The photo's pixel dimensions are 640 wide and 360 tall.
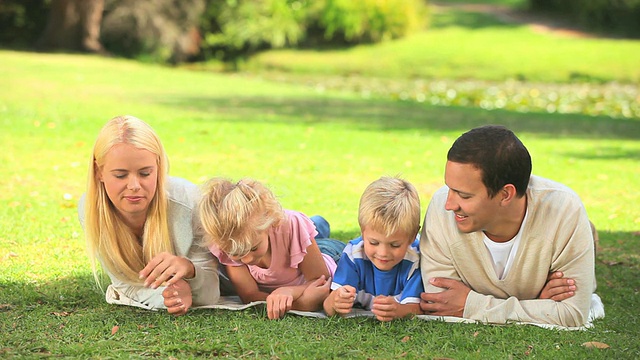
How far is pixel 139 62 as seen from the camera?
27.4m

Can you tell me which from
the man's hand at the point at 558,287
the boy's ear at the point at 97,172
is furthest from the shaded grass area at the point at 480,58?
the boy's ear at the point at 97,172

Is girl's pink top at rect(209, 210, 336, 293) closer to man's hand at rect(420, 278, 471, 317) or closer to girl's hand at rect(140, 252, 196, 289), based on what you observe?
girl's hand at rect(140, 252, 196, 289)

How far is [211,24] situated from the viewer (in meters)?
30.5

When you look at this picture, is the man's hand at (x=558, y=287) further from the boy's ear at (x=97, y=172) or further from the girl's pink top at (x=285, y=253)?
the boy's ear at (x=97, y=172)

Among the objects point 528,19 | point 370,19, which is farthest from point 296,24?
point 528,19

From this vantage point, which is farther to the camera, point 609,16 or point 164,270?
point 609,16

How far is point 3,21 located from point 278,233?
2898 centimetres

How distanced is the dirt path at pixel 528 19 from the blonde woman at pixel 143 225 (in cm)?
2741

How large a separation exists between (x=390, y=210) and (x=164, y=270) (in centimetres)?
126

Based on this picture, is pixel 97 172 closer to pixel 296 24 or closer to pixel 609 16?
pixel 296 24

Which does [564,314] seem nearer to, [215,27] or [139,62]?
[139,62]

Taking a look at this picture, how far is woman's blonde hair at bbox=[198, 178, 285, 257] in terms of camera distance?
14.5 feet

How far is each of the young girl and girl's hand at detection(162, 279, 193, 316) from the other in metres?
0.26

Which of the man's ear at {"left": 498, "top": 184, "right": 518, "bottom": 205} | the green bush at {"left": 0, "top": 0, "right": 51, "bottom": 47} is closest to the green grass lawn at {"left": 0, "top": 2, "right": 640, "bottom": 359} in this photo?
the man's ear at {"left": 498, "top": 184, "right": 518, "bottom": 205}
